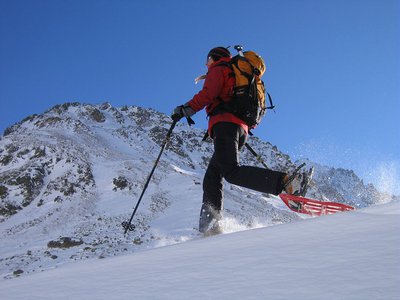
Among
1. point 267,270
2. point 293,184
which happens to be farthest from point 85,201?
point 267,270

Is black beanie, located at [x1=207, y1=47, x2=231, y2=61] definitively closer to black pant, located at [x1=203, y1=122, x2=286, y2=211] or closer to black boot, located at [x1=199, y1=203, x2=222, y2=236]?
black pant, located at [x1=203, y1=122, x2=286, y2=211]

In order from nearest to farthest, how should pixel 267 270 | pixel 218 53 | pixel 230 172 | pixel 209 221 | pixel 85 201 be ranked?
pixel 267 270 → pixel 230 172 → pixel 209 221 → pixel 218 53 → pixel 85 201

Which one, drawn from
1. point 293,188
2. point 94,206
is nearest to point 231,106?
point 293,188

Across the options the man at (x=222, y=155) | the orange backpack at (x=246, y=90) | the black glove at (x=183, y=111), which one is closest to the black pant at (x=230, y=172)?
the man at (x=222, y=155)

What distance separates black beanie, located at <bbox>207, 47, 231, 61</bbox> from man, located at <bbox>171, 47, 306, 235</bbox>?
11 cm

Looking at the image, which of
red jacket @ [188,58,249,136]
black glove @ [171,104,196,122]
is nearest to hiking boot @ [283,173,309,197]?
red jacket @ [188,58,249,136]

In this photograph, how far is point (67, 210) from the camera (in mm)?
35812

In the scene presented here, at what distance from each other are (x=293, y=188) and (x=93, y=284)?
2941 mm

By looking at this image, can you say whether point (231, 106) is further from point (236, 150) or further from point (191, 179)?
point (191, 179)

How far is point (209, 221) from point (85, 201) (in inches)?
1373

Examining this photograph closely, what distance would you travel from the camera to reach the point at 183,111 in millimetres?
5012

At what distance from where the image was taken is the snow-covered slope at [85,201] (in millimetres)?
25344

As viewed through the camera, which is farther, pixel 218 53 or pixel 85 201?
pixel 85 201

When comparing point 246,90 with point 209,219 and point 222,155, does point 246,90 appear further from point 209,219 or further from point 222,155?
point 209,219
